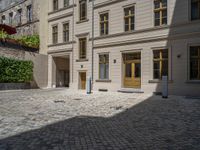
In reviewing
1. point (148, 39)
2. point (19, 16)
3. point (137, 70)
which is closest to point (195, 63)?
point (148, 39)

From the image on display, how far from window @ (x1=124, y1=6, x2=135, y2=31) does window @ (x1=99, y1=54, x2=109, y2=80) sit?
324cm

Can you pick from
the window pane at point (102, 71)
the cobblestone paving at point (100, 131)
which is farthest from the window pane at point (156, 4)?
the cobblestone paving at point (100, 131)

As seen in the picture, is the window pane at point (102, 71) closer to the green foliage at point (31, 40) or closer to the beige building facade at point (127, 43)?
the beige building facade at point (127, 43)

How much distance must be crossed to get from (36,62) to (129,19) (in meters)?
11.6

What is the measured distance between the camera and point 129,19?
63.6 ft

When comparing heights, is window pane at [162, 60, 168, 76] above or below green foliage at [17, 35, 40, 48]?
below

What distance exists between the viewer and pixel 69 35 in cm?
2422

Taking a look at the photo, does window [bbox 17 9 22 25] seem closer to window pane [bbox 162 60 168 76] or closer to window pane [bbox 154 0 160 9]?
window pane [bbox 154 0 160 9]

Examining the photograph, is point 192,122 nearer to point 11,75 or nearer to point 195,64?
point 195,64

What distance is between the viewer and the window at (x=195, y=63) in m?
15.7

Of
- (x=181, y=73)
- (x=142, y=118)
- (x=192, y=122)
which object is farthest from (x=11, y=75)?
(x=192, y=122)

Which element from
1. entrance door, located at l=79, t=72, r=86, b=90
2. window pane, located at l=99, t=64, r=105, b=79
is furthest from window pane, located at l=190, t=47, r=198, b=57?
entrance door, located at l=79, t=72, r=86, b=90

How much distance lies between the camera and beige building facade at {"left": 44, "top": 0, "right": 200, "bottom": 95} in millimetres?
16109

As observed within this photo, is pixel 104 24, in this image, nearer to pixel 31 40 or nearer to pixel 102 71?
pixel 102 71
